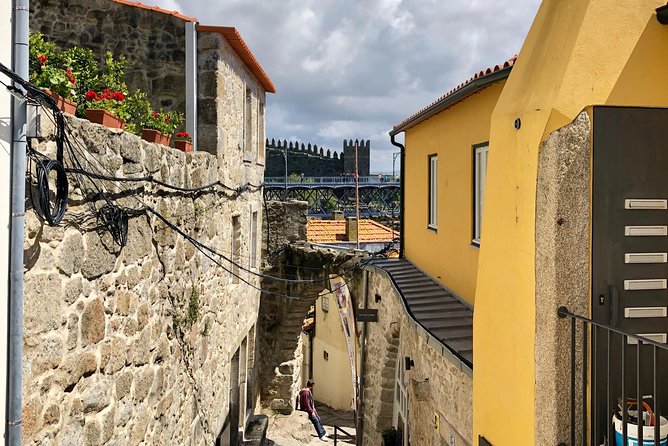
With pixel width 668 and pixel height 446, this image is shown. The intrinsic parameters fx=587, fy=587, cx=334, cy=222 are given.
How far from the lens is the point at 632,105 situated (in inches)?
128

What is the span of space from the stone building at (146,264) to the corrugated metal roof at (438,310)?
268 centimetres

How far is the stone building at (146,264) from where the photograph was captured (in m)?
3.63

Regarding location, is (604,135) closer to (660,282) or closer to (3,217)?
(660,282)

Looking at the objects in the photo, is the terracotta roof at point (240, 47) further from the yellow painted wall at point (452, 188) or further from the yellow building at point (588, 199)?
the yellow building at point (588, 199)

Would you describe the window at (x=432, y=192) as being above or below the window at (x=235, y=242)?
above

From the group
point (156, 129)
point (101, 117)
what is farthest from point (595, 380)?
point (156, 129)

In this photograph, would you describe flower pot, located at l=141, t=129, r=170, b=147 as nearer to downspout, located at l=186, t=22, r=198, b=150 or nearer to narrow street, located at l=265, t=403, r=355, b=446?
downspout, located at l=186, t=22, r=198, b=150

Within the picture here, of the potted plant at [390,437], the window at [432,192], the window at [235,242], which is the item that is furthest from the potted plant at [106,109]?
the potted plant at [390,437]

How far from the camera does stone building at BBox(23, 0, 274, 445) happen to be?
3633mm

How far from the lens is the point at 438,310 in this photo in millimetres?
6840

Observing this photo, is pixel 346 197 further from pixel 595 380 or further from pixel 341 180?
pixel 595 380

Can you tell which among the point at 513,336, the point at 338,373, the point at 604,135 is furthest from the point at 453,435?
the point at 338,373

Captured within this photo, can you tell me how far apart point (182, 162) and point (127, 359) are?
253cm

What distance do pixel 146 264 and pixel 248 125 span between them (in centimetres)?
670
